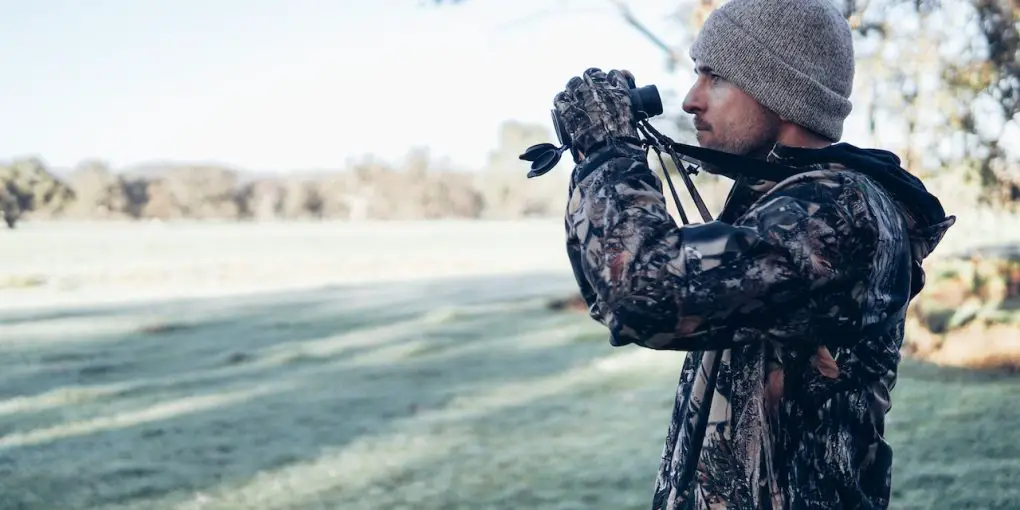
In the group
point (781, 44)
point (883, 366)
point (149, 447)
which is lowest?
point (149, 447)

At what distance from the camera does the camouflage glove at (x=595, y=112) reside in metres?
1.30

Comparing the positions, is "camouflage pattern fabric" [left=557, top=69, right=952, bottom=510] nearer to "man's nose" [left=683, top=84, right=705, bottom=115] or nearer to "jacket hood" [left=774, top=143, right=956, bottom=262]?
"jacket hood" [left=774, top=143, right=956, bottom=262]

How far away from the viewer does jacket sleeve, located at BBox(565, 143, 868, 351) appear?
A: 1154mm

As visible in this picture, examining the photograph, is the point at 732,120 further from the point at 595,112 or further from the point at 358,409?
the point at 358,409

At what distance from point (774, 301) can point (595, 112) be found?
35 cm

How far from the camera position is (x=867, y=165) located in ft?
4.35

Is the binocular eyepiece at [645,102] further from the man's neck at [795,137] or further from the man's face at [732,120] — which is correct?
the man's neck at [795,137]

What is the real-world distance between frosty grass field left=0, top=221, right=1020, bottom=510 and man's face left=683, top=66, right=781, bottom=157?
3.19 m

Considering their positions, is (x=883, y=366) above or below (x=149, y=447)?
above

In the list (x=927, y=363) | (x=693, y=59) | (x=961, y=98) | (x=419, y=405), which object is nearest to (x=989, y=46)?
(x=961, y=98)

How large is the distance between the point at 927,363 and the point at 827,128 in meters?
6.80

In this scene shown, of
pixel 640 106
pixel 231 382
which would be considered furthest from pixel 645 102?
pixel 231 382

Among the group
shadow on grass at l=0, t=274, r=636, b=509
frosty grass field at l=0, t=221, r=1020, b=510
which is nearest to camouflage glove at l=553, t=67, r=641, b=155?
frosty grass field at l=0, t=221, r=1020, b=510

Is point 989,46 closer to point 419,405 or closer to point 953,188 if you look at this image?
point 953,188
